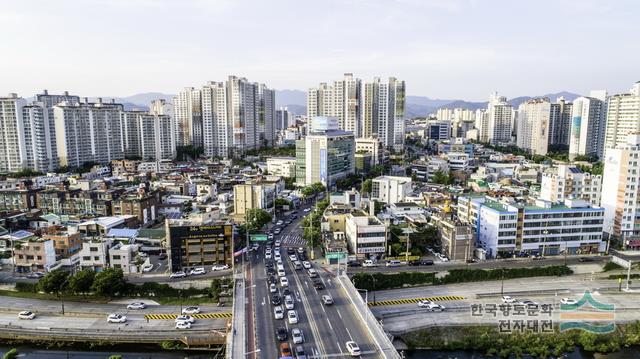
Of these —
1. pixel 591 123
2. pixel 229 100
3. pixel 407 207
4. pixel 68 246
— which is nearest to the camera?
pixel 68 246

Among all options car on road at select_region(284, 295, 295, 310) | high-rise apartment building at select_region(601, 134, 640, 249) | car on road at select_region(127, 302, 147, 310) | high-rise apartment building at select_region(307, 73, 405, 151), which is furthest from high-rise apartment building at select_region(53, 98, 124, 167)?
high-rise apartment building at select_region(601, 134, 640, 249)

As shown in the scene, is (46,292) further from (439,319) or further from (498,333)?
(498,333)

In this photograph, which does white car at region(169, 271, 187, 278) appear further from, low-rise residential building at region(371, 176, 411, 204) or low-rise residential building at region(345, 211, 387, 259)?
low-rise residential building at region(371, 176, 411, 204)

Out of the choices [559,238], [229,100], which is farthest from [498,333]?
[229,100]

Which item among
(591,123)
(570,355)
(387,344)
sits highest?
(591,123)

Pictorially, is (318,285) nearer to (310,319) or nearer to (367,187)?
(310,319)

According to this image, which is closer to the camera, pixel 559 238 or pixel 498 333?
pixel 498 333

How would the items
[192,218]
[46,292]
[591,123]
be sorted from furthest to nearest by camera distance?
[591,123] → [192,218] → [46,292]
